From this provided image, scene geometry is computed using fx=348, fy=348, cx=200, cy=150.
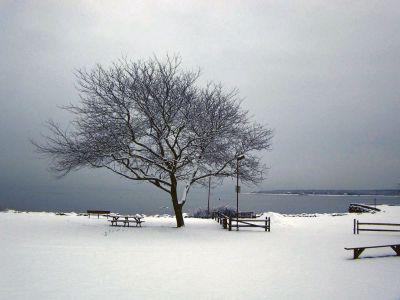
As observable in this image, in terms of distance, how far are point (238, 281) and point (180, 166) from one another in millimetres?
12824

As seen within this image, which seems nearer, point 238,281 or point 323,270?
point 238,281

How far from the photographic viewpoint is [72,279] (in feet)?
31.4

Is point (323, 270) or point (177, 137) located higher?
point (177, 137)

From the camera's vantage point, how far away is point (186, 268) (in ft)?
37.1

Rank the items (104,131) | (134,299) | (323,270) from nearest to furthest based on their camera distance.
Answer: (134,299) < (323,270) < (104,131)

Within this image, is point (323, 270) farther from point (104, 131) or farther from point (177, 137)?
point (104, 131)

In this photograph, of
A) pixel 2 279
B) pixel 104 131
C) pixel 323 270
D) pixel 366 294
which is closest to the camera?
pixel 366 294

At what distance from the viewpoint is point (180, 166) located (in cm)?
2216

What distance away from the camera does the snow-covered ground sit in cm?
867

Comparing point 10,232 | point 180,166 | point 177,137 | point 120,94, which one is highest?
point 120,94

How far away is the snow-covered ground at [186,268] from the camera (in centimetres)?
867

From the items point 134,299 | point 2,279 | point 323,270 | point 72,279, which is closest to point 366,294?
point 323,270

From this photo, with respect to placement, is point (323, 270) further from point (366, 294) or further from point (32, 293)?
point (32, 293)

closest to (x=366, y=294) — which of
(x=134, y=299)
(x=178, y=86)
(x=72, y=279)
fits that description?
(x=134, y=299)
